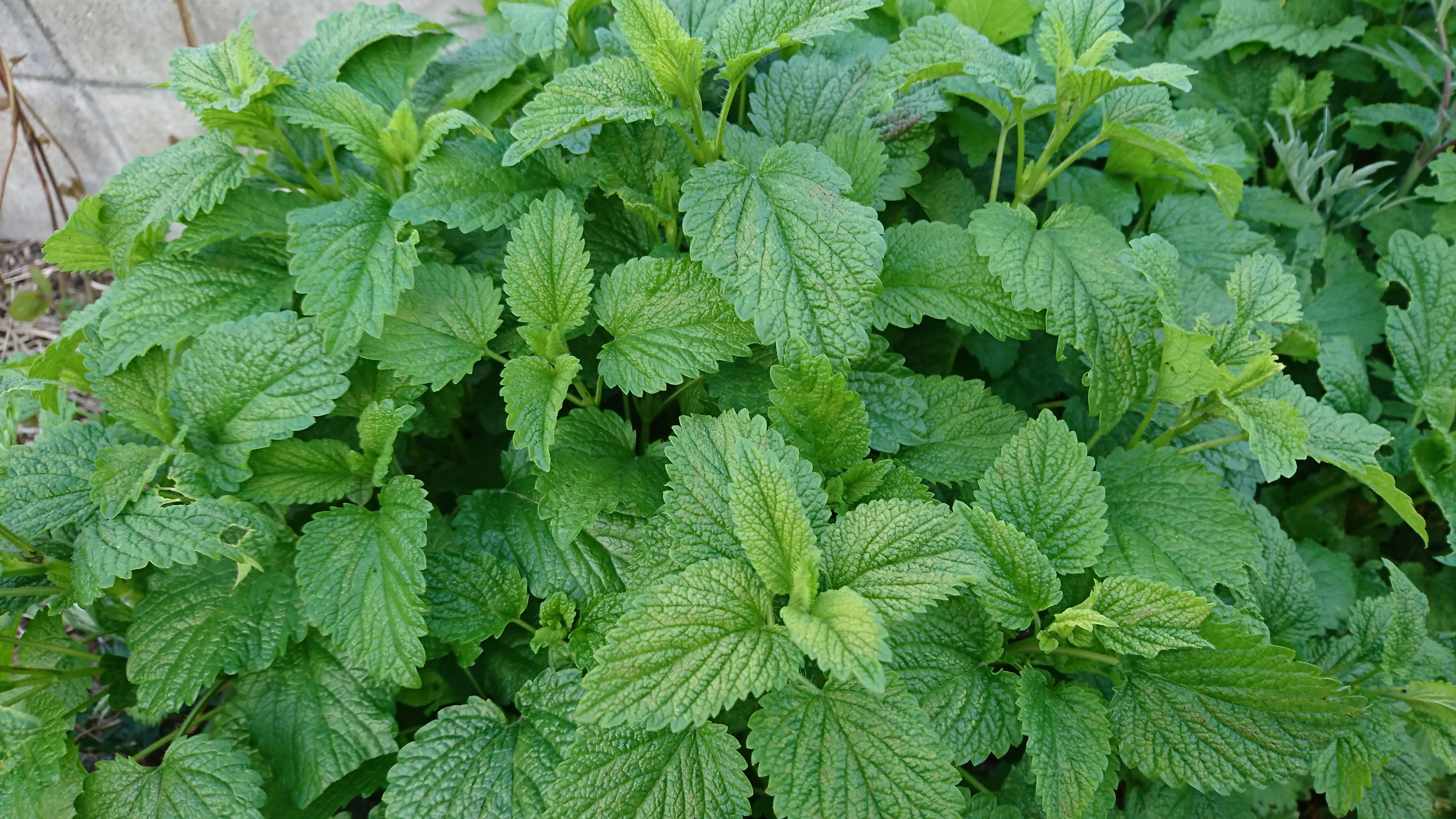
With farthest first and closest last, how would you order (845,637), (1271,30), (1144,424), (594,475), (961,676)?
(1271,30)
(1144,424)
(594,475)
(961,676)
(845,637)

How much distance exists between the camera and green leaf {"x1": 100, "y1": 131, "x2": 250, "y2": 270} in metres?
1.45

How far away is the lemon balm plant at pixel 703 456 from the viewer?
111 centimetres

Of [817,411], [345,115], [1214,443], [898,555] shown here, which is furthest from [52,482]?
[1214,443]

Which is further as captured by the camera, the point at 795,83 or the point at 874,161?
the point at 795,83

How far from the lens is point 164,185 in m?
1.50

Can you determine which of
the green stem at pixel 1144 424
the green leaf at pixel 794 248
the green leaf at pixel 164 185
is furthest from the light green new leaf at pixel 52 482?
the green stem at pixel 1144 424

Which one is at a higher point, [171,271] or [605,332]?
[171,271]

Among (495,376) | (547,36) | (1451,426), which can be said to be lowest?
(1451,426)

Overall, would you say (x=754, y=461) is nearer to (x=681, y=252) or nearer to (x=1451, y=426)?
(x=681, y=252)

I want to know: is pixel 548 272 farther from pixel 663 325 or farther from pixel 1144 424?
pixel 1144 424

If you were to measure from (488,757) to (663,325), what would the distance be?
26.6 inches

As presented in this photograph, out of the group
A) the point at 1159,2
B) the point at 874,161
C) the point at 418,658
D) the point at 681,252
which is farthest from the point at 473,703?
the point at 1159,2

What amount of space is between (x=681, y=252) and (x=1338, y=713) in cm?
113

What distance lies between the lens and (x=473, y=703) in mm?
1311
